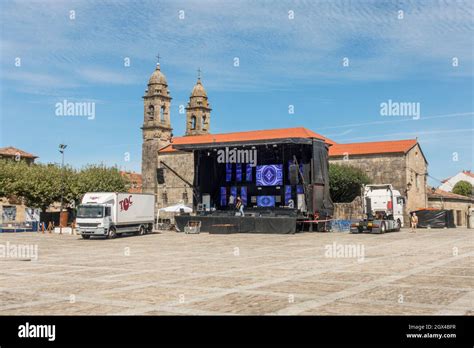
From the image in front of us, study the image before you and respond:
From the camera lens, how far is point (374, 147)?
195 feet

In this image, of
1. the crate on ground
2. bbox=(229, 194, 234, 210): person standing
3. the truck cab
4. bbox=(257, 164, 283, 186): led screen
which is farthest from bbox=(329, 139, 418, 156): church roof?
the truck cab

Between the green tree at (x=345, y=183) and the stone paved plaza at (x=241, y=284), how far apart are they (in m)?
36.7

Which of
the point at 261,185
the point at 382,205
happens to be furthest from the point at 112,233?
the point at 382,205

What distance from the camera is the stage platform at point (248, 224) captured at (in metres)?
34.3

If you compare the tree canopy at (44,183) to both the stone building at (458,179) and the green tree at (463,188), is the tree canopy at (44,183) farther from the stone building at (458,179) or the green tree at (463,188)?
the stone building at (458,179)

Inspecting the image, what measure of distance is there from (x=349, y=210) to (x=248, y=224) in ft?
63.0

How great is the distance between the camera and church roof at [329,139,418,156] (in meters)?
56.8

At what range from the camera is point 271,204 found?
43.4 metres

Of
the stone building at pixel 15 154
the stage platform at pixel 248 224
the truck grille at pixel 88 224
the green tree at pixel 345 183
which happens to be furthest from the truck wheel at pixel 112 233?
the stone building at pixel 15 154

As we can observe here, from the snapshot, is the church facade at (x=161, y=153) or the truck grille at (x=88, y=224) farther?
the church facade at (x=161, y=153)

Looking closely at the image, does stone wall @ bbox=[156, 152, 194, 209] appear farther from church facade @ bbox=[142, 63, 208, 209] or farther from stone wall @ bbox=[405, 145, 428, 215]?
stone wall @ bbox=[405, 145, 428, 215]

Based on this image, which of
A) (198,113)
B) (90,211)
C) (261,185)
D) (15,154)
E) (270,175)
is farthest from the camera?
(15,154)

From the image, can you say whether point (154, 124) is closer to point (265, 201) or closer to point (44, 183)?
point (44, 183)

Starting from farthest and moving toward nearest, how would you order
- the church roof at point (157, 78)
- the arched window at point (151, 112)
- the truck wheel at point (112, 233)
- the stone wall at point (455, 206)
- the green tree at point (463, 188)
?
the green tree at point (463, 188) → the arched window at point (151, 112) → the church roof at point (157, 78) → the stone wall at point (455, 206) → the truck wheel at point (112, 233)
